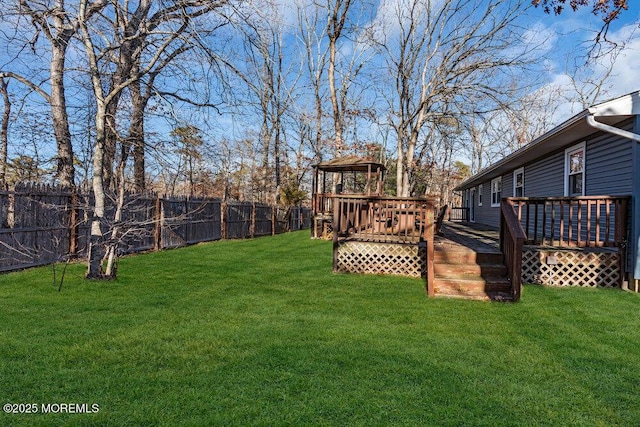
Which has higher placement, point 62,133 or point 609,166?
point 62,133

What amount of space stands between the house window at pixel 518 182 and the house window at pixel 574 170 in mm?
3899

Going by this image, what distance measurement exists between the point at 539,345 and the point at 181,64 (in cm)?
635

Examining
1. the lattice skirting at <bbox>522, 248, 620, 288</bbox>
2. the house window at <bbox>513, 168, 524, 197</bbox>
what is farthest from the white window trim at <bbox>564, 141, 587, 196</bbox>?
the house window at <bbox>513, 168, 524, 197</bbox>

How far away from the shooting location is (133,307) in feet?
15.0

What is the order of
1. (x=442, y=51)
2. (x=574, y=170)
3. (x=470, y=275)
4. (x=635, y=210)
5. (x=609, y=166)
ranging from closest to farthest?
(x=635, y=210) < (x=470, y=275) < (x=609, y=166) < (x=574, y=170) < (x=442, y=51)

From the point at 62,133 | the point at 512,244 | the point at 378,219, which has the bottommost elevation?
the point at 512,244

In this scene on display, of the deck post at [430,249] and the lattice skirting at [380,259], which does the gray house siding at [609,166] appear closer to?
the deck post at [430,249]

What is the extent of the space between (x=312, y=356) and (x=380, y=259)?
4244 mm

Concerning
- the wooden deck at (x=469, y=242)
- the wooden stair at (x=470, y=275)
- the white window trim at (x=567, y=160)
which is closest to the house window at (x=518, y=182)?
the wooden deck at (x=469, y=242)

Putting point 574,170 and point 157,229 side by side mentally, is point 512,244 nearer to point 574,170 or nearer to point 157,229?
point 574,170

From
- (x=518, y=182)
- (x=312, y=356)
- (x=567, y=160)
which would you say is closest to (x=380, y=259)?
(x=312, y=356)

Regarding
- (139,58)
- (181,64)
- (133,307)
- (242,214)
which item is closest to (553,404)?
(133,307)

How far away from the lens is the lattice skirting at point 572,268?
6.21 meters

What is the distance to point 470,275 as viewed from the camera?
5.96 meters
